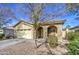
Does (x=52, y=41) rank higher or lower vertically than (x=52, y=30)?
lower

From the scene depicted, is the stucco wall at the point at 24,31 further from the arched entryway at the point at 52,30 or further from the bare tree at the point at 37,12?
the arched entryway at the point at 52,30

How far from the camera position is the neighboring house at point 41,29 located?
8.24ft

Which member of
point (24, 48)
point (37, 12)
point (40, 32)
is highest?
point (37, 12)

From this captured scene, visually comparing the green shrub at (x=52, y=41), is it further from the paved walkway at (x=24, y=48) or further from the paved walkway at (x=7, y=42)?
the paved walkway at (x=7, y=42)

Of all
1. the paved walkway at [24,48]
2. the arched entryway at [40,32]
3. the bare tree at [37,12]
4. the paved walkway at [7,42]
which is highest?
the bare tree at [37,12]

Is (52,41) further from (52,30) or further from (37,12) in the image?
(37,12)

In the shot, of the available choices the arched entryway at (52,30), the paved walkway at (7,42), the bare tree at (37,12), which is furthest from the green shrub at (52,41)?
the paved walkway at (7,42)

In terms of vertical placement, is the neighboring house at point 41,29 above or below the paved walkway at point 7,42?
above

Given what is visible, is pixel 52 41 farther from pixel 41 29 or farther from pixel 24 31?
pixel 24 31

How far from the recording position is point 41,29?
8.32ft

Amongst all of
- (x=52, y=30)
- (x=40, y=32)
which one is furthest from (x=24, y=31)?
(x=52, y=30)

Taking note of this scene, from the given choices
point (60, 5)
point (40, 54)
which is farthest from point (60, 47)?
point (60, 5)

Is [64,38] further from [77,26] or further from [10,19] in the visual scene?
[10,19]

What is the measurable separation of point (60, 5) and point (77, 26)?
1.22 feet
